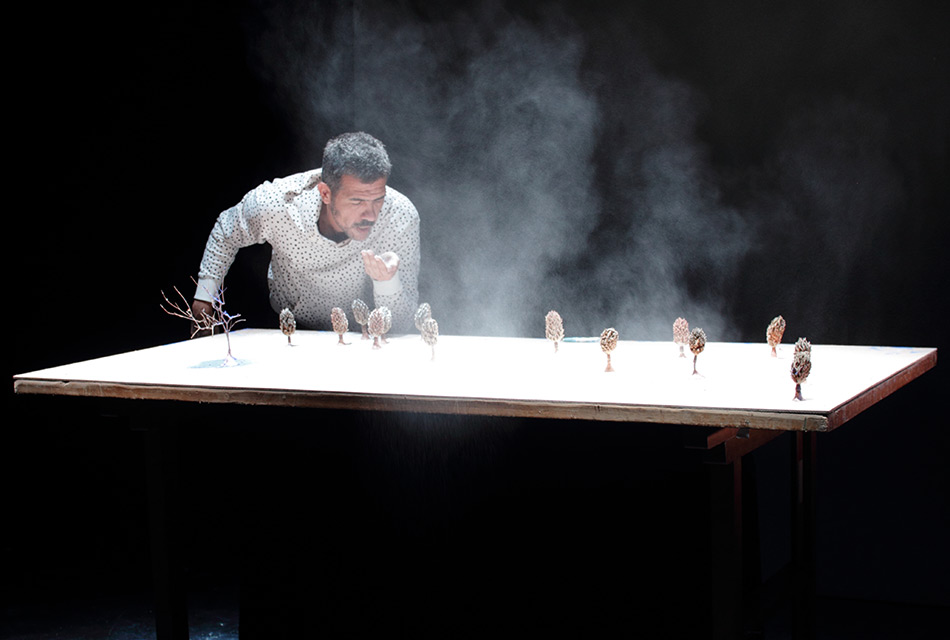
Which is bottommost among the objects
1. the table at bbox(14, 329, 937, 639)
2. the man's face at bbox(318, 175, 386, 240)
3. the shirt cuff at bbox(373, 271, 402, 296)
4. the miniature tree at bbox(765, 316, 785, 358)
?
the table at bbox(14, 329, 937, 639)

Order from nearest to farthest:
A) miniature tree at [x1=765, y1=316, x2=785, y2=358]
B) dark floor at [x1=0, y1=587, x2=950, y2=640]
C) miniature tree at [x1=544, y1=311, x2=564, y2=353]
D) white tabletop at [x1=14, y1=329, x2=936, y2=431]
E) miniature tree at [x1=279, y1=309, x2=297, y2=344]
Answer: white tabletop at [x1=14, y1=329, x2=936, y2=431] → miniature tree at [x1=765, y1=316, x2=785, y2=358] → miniature tree at [x1=544, y1=311, x2=564, y2=353] → miniature tree at [x1=279, y1=309, x2=297, y2=344] → dark floor at [x1=0, y1=587, x2=950, y2=640]

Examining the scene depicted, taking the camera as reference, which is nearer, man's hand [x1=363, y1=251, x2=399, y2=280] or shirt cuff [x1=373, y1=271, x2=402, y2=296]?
man's hand [x1=363, y1=251, x2=399, y2=280]

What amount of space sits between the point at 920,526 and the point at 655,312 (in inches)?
53.9

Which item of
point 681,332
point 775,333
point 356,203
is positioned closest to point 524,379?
point 681,332

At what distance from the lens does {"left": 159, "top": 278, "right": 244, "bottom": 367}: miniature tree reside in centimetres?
330

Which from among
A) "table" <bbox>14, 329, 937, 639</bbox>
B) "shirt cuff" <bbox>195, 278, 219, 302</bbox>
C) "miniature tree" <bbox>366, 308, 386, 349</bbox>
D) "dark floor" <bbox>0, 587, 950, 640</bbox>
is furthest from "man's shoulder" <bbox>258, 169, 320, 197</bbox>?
"dark floor" <bbox>0, 587, 950, 640</bbox>

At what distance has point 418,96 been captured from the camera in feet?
15.8

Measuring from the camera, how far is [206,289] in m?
4.24

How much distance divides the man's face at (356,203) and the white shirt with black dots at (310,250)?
10 cm

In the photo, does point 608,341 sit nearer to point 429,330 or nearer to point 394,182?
point 429,330

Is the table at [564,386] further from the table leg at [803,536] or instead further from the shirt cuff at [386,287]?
the shirt cuff at [386,287]

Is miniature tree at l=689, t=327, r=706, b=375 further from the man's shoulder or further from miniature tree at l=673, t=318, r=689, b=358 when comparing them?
the man's shoulder

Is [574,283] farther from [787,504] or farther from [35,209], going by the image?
[35,209]

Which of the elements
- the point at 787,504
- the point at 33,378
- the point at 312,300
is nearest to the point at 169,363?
the point at 33,378
